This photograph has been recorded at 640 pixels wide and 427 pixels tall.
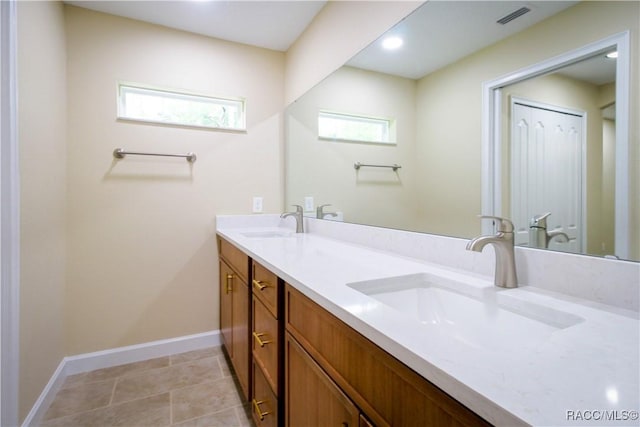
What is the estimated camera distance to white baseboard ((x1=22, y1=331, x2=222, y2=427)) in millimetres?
1761

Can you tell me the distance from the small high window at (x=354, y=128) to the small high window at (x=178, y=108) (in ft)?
2.56

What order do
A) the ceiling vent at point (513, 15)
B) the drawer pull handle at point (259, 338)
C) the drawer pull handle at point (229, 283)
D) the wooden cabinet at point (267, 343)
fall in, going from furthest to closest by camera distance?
the drawer pull handle at point (229, 283) < the drawer pull handle at point (259, 338) < the wooden cabinet at point (267, 343) < the ceiling vent at point (513, 15)

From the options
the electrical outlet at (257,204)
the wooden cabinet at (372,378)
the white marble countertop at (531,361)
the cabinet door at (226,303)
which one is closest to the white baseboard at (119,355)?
the cabinet door at (226,303)

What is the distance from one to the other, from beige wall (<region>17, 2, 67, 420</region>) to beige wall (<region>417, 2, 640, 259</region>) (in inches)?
69.8

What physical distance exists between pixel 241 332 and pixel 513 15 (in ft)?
5.79

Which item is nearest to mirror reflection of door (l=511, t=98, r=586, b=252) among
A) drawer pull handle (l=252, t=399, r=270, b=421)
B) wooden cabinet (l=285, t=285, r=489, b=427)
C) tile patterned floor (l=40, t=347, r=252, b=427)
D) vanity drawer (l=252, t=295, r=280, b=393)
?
wooden cabinet (l=285, t=285, r=489, b=427)

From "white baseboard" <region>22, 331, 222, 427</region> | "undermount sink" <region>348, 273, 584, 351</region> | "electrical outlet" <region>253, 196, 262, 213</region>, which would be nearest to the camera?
"undermount sink" <region>348, 273, 584, 351</region>

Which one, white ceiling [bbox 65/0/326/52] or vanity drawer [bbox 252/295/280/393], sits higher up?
white ceiling [bbox 65/0/326/52]

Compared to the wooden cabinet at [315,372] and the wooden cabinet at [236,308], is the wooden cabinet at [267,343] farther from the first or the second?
the wooden cabinet at [236,308]

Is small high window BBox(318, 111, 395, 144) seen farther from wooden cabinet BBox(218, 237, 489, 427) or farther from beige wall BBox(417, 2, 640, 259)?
wooden cabinet BBox(218, 237, 489, 427)

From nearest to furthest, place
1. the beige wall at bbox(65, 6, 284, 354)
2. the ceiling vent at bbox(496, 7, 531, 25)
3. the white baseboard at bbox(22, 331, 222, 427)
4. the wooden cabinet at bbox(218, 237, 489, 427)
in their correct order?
the wooden cabinet at bbox(218, 237, 489, 427), the ceiling vent at bbox(496, 7, 531, 25), the white baseboard at bbox(22, 331, 222, 427), the beige wall at bbox(65, 6, 284, 354)

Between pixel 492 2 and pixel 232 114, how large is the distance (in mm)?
1949

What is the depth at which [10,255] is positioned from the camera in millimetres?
1263

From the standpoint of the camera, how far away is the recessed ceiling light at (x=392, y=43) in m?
1.41
